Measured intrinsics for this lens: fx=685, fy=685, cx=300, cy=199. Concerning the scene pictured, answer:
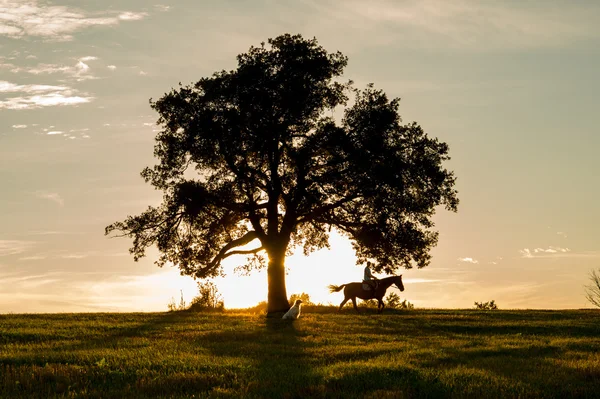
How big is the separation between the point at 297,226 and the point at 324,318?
12.1 m

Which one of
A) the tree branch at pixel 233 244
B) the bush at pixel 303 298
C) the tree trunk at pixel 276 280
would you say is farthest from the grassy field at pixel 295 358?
the bush at pixel 303 298

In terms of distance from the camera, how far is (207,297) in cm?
4456

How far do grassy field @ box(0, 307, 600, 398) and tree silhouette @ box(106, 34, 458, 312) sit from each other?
816cm

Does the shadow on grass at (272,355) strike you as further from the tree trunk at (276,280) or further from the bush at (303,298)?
the bush at (303,298)

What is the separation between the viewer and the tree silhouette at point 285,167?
4094cm

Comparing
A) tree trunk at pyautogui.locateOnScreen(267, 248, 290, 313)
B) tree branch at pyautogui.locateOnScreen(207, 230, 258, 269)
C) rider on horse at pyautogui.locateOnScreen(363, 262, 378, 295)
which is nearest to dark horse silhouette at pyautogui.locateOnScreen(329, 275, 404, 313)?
rider on horse at pyautogui.locateOnScreen(363, 262, 378, 295)

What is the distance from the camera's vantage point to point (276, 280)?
42500mm

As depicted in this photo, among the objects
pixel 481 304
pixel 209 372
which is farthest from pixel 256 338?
pixel 481 304

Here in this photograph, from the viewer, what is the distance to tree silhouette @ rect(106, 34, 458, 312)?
4094 centimetres

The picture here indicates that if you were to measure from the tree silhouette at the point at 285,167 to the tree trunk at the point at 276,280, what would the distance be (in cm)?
6

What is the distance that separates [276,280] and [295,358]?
2162cm

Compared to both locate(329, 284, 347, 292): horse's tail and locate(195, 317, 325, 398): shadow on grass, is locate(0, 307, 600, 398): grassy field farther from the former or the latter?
locate(329, 284, 347, 292): horse's tail

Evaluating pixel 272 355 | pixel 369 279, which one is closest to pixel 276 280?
pixel 369 279

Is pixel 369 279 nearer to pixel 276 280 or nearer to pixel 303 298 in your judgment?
pixel 276 280
